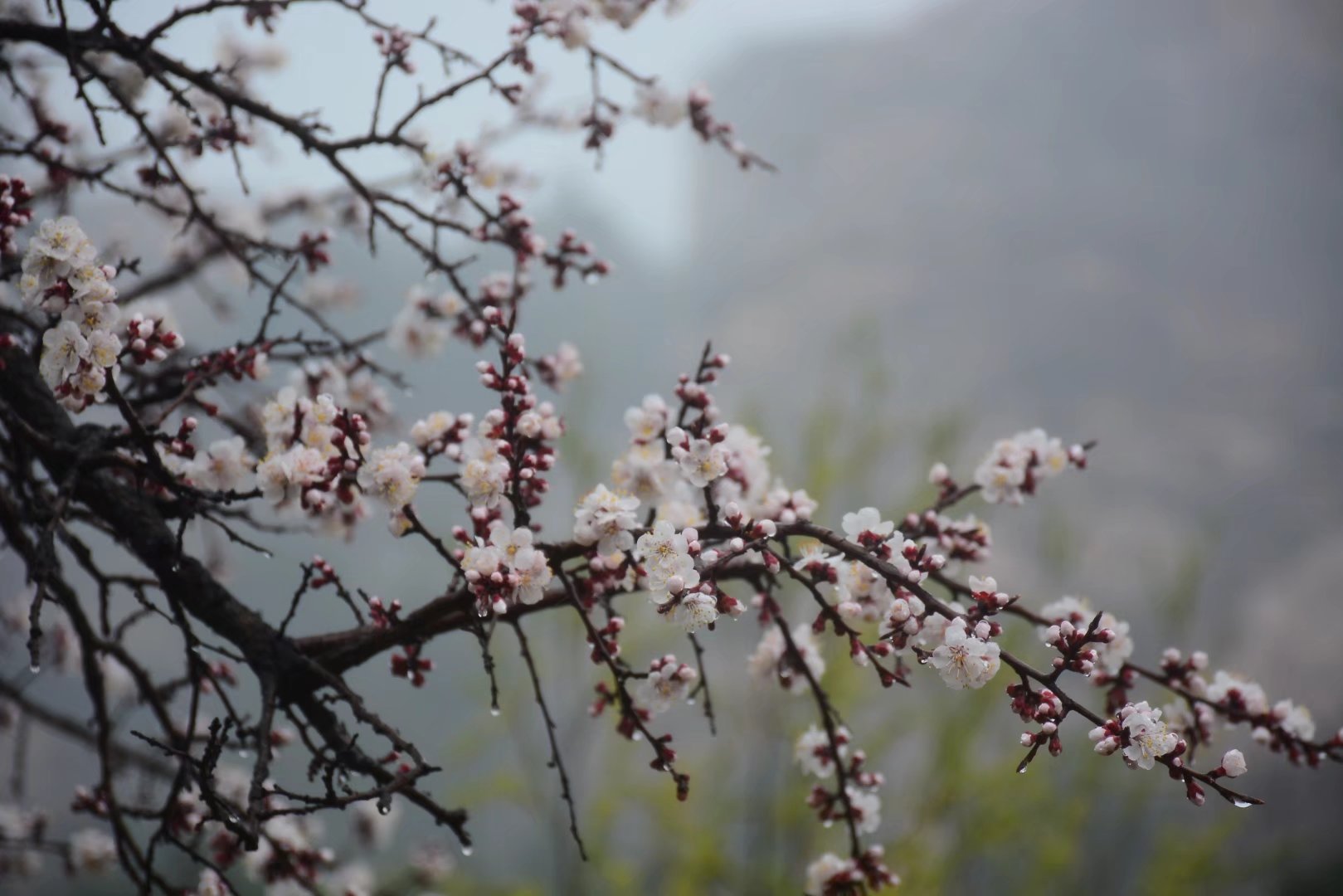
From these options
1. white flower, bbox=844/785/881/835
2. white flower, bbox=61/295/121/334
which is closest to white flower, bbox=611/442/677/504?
white flower, bbox=844/785/881/835

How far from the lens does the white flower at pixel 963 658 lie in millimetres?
807

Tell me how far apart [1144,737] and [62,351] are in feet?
3.77

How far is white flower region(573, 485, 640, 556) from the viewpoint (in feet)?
2.97

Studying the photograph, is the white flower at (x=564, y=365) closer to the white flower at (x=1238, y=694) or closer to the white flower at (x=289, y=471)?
the white flower at (x=289, y=471)

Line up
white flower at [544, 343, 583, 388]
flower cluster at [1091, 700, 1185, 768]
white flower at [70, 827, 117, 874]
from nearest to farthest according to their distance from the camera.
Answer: flower cluster at [1091, 700, 1185, 768] → white flower at [544, 343, 583, 388] → white flower at [70, 827, 117, 874]

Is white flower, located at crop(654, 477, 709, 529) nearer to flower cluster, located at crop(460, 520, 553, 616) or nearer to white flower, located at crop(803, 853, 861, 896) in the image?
flower cluster, located at crop(460, 520, 553, 616)

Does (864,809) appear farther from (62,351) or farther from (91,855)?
(91,855)

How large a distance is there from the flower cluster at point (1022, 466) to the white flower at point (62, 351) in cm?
110

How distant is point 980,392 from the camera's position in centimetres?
964

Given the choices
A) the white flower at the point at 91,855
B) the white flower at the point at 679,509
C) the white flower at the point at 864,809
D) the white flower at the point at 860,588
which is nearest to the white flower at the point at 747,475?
the white flower at the point at 679,509

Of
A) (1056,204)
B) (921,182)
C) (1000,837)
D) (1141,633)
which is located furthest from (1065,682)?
(921,182)

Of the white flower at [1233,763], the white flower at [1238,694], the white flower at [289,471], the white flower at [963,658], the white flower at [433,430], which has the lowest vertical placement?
the white flower at [1233,763]

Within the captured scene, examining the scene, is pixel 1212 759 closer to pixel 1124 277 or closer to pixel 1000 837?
pixel 1000 837

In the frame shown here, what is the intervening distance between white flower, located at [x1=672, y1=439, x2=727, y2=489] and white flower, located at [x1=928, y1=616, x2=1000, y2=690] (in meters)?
0.27
